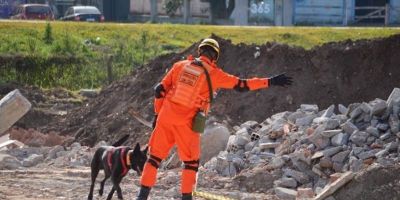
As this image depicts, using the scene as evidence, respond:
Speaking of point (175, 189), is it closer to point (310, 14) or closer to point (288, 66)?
point (288, 66)

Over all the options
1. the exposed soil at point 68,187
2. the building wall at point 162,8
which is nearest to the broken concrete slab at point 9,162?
the exposed soil at point 68,187

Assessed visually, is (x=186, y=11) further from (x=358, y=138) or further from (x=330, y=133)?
(x=358, y=138)

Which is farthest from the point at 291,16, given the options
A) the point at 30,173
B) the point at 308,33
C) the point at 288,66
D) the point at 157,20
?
the point at 30,173

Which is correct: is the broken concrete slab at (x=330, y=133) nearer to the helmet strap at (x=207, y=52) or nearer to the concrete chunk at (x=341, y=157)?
the concrete chunk at (x=341, y=157)

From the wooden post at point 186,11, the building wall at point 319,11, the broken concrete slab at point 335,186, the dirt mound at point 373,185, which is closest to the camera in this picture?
the dirt mound at point 373,185

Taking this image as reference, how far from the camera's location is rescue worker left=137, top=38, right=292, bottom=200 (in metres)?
12.0

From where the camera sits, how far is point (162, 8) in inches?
2327

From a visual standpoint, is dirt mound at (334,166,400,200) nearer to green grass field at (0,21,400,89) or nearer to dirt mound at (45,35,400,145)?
dirt mound at (45,35,400,145)

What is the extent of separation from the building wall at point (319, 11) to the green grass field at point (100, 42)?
1415 centimetres

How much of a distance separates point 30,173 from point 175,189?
3081 millimetres

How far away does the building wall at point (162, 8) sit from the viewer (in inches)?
2259

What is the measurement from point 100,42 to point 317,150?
2209 cm

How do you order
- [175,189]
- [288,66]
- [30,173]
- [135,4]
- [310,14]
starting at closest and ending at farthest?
1. [175,189]
2. [30,173]
3. [288,66]
4. [310,14]
5. [135,4]

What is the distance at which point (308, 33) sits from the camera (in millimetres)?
36812
